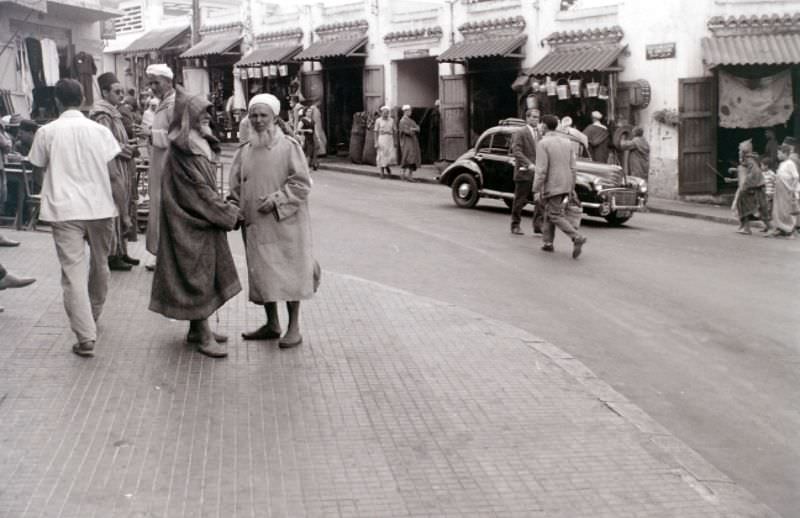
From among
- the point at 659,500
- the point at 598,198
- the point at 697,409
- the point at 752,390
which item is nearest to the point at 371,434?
the point at 659,500

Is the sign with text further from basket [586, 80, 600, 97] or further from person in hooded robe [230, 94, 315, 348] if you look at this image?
person in hooded robe [230, 94, 315, 348]

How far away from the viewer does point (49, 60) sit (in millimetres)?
18484

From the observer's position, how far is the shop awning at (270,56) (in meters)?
30.9

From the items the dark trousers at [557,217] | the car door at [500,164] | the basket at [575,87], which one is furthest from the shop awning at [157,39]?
the dark trousers at [557,217]

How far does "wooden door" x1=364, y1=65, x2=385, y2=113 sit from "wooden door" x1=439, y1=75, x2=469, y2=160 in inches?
101

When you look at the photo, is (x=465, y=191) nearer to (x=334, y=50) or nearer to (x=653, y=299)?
(x=653, y=299)

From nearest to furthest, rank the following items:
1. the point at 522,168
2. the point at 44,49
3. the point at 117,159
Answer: the point at 117,159, the point at 522,168, the point at 44,49

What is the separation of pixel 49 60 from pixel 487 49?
10.6 meters

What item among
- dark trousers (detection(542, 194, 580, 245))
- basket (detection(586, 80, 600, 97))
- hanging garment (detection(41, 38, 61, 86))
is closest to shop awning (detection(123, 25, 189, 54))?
hanging garment (detection(41, 38, 61, 86))

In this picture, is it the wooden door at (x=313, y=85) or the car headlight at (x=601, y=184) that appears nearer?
the car headlight at (x=601, y=184)

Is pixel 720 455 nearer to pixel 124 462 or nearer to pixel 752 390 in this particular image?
pixel 752 390

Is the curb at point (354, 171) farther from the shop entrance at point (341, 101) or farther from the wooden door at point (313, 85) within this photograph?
the wooden door at point (313, 85)

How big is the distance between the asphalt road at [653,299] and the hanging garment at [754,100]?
389 cm

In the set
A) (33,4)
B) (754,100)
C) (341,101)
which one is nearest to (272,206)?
(33,4)
